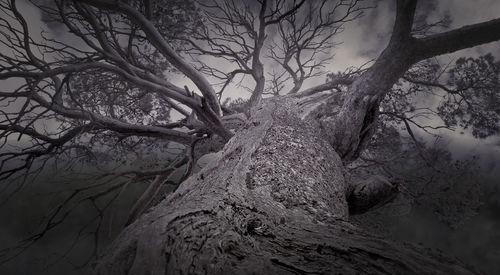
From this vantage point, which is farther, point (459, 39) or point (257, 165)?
point (459, 39)

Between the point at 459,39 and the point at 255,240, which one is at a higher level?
the point at 459,39

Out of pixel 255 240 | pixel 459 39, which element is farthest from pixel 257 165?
pixel 459 39

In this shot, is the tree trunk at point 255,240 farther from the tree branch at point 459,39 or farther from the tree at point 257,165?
the tree branch at point 459,39

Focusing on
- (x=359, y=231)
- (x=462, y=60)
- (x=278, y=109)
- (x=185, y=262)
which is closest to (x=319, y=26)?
(x=462, y=60)

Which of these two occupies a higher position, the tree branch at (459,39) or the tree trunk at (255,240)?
the tree branch at (459,39)

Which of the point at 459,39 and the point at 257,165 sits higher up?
the point at 459,39

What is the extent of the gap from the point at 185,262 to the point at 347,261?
43 centimetres

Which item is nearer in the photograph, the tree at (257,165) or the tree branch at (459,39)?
the tree at (257,165)

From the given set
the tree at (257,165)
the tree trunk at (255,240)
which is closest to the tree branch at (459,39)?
the tree at (257,165)

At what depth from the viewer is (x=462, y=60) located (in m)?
4.91

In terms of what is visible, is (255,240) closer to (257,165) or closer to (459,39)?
(257,165)

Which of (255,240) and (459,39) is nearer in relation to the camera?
(255,240)

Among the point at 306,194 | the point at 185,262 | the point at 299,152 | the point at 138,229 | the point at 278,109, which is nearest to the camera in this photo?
the point at 185,262

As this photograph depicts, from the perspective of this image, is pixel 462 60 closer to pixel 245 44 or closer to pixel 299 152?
pixel 245 44
